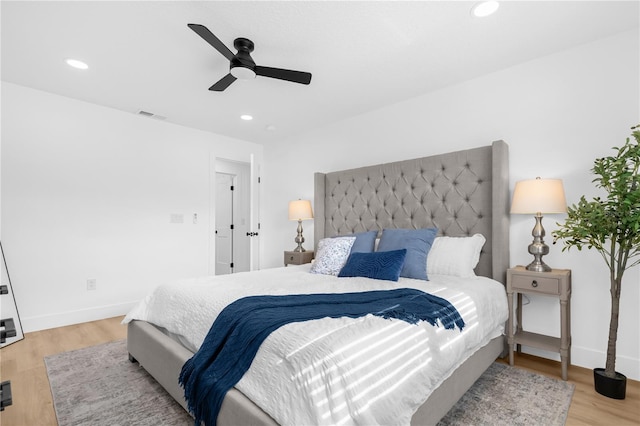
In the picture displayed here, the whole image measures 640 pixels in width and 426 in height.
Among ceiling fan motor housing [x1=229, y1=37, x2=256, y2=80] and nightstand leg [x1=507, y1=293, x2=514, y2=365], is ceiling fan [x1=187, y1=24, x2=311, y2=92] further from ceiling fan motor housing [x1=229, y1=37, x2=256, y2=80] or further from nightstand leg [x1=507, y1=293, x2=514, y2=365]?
nightstand leg [x1=507, y1=293, x2=514, y2=365]

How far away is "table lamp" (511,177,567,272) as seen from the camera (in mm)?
2193

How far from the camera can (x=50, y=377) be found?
2166 mm

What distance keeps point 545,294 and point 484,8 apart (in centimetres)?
195

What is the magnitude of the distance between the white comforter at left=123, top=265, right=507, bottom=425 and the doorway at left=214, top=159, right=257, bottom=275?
429cm

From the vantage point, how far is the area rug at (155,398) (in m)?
1.68

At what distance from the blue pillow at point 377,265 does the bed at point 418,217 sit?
184mm

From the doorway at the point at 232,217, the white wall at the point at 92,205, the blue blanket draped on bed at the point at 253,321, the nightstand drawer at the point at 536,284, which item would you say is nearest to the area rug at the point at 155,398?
the blue blanket draped on bed at the point at 253,321

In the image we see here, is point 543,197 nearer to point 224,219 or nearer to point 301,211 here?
point 301,211

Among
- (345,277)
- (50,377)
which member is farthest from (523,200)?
(50,377)

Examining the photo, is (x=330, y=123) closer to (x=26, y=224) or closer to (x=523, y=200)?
(x=523, y=200)

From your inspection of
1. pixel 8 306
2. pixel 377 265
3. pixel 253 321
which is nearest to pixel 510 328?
pixel 377 265

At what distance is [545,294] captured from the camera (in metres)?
2.19

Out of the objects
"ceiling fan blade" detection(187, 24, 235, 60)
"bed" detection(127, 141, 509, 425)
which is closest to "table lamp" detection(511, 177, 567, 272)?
"bed" detection(127, 141, 509, 425)

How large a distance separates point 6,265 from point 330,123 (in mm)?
3797
